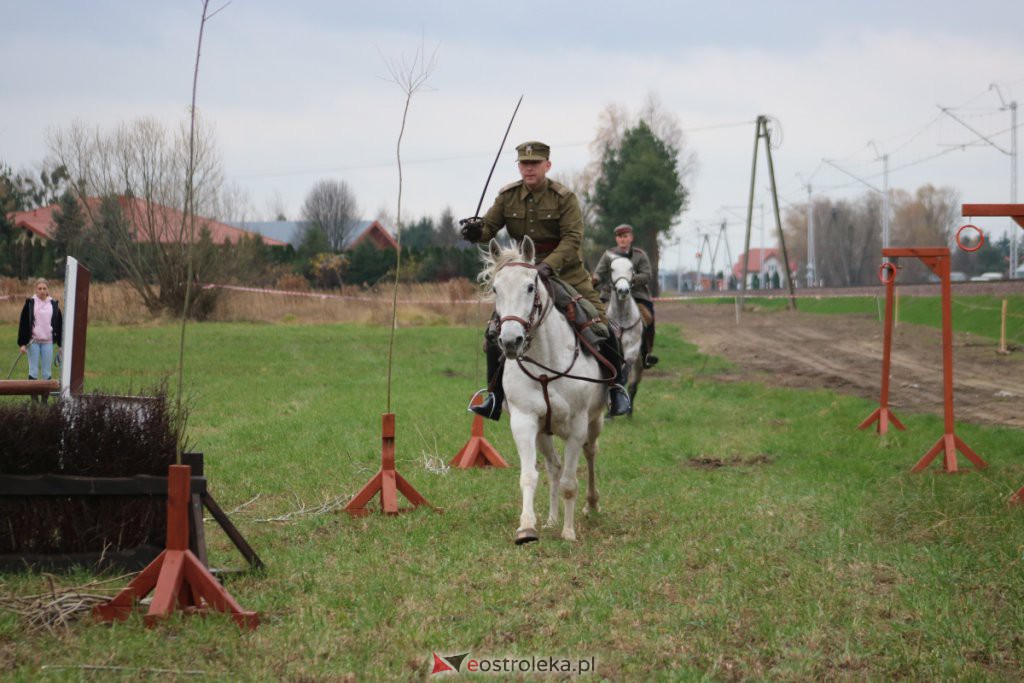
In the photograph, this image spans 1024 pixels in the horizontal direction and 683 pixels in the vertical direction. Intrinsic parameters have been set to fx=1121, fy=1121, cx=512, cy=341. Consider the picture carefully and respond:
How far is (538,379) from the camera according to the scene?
875cm

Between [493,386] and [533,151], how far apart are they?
1.99m

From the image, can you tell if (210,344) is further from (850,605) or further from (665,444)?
(850,605)

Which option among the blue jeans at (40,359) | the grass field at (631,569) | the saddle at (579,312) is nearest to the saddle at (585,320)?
the saddle at (579,312)

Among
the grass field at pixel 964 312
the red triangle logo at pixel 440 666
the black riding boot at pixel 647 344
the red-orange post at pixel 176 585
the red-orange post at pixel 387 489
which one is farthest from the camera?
the grass field at pixel 964 312

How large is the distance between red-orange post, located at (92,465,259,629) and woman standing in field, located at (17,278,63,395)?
15.7 metres

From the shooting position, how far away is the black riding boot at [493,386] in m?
9.30

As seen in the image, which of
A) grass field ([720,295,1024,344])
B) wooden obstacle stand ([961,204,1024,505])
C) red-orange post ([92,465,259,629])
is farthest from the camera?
grass field ([720,295,1024,344])

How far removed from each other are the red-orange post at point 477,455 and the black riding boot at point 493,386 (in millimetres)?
2971

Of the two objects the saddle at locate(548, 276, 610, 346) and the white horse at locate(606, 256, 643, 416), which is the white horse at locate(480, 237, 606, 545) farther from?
the white horse at locate(606, 256, 643, 416)

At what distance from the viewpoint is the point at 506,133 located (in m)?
9.41

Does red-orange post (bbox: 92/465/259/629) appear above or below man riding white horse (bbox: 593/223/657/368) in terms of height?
below

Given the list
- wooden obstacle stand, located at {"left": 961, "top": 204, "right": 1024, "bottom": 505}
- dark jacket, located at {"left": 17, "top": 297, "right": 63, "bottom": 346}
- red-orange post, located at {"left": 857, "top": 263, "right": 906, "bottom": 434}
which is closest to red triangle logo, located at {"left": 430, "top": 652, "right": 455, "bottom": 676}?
wooden obstacle stand, located at {"left": 961, "top": 204, "right": 1024, "bottom": 505}

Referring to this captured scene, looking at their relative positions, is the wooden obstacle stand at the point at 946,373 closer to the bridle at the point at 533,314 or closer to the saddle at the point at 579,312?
the saddle at the point at 579,312

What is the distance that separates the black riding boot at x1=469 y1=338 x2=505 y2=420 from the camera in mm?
9305
